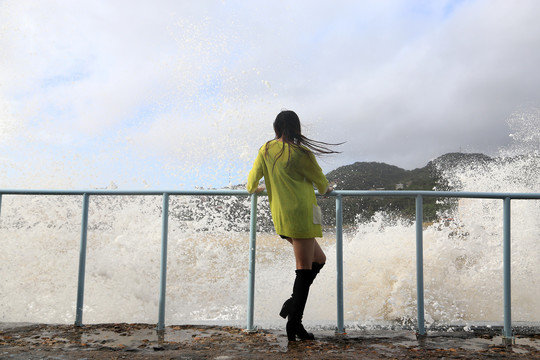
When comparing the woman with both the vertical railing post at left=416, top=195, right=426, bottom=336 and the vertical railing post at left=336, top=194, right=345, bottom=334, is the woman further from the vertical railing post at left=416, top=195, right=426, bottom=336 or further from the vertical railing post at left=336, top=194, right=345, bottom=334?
the vertical railing post at left=416, top=195, right=426, bottom=336

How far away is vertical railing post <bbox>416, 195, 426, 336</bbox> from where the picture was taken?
3129 millimetres

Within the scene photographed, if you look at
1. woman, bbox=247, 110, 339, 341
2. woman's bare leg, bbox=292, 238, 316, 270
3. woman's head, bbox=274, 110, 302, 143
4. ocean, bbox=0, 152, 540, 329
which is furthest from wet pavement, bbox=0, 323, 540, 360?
ocean, bbox=0, 152, 540, 329

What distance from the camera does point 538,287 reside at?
7328mm

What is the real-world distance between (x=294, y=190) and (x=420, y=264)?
1.10 meters

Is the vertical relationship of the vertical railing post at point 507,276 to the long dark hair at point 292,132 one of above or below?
below

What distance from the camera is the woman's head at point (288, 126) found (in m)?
2.90

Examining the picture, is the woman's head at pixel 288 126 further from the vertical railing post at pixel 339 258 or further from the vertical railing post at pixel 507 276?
the vertical railing post at pixel 507 276

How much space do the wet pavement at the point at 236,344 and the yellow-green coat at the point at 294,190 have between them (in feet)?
2.36

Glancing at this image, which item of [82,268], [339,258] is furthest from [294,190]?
[82,268]

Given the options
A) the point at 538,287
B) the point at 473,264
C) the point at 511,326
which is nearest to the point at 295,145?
the point at 511,326

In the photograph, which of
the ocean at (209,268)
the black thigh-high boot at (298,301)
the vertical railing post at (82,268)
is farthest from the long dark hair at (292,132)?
the ocean at (209,268)

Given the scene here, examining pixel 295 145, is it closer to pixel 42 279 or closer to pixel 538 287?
pixel 42 279

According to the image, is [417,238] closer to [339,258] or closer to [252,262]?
[339,258]

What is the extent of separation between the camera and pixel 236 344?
284 cm
